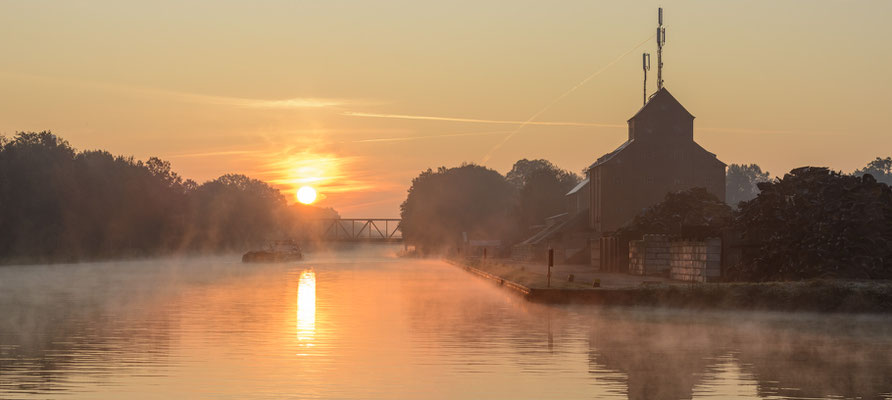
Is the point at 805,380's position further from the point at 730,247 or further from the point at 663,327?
the point at 730,247

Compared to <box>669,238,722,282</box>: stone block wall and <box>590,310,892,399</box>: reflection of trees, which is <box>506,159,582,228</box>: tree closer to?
<box>669,238,722,282</box>: stone block wall

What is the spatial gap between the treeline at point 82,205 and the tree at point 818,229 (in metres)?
86.9

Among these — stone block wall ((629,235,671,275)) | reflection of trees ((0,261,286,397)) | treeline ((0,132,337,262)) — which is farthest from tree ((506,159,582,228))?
reflection of trees ((0,261,286,397))

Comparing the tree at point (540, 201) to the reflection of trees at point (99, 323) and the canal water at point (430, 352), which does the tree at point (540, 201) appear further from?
the canal water at point (430, 352)

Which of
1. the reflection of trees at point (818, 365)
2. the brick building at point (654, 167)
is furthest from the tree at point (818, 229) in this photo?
the brick building at point (654, 167)

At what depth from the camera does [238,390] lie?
64.4 ft

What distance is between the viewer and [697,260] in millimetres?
57906

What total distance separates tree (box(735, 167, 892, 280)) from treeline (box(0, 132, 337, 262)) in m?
86.9

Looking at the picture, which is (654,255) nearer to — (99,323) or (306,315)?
(306,315)

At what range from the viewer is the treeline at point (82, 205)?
118750 millimetres

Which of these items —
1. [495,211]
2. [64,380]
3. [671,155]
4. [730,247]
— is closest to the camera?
[64,380]

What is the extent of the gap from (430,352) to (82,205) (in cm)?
11136

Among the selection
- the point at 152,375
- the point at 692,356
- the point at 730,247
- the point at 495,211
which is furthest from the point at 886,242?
the point at 495,211

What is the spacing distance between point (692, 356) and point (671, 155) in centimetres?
8066
